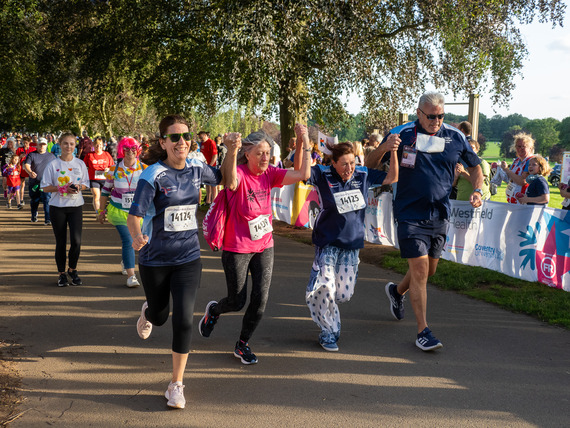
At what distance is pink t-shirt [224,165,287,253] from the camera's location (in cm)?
489

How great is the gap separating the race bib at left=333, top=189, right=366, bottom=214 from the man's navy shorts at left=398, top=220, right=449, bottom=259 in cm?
44

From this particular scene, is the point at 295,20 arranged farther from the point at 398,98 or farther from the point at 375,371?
the point at 375,371

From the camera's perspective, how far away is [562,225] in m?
7.55

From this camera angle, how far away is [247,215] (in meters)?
4.94

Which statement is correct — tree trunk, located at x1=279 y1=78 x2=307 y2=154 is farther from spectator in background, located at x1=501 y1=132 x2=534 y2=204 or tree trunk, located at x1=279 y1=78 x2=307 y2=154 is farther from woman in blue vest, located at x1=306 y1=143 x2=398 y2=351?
woman in blue vest, located at x1=306 y1=143 x2=398 y2=351

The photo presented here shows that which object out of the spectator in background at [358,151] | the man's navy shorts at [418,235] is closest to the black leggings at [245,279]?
the man's navy shorts at [418,235]

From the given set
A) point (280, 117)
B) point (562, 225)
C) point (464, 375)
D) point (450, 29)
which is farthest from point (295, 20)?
point (464, 375)

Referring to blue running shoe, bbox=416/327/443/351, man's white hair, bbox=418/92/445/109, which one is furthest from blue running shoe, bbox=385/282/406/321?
man's white hair, bbox=418/92/445/109

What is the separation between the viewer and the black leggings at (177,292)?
4.26 m

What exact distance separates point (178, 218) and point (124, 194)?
3596 mm

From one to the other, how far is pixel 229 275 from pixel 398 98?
48.9ft

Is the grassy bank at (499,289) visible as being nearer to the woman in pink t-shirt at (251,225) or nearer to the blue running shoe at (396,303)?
the blue running shoe at (396,303)

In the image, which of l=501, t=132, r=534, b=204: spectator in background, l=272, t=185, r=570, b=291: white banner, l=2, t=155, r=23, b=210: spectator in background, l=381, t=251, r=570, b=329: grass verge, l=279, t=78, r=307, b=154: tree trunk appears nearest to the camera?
l=381, t=251, r=570, b=329: grass verge

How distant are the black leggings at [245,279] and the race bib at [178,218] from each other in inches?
23.5
